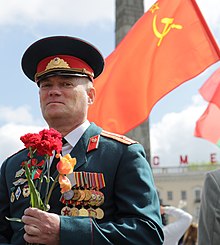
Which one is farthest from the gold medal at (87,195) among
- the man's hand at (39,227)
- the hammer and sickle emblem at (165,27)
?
the hammer and sickle emblem at (165,27)

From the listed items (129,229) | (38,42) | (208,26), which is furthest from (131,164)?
(208,26)

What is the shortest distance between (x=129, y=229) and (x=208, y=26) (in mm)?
3205

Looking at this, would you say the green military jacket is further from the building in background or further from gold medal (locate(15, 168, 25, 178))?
the building in background

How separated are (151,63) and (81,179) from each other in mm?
3028

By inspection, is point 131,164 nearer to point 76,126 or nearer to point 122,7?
point 76,126

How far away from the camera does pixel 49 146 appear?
5.95 ft

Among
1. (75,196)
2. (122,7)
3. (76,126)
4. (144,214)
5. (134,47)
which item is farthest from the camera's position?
(122,7)

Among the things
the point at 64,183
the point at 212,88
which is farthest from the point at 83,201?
the point at 212,88

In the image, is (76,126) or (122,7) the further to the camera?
(122,7)

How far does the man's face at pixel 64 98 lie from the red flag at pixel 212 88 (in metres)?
3.46

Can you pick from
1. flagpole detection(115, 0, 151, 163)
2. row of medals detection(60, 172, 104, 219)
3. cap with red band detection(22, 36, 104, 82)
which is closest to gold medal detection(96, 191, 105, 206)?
row of medals detection(60, 172, 104, 219)

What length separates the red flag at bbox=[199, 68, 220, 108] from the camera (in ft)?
18.1

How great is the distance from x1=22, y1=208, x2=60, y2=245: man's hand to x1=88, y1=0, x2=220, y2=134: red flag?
2.99 meters

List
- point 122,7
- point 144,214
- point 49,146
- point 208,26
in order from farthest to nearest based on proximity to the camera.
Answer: point 122,7 < point 208,26 < point 144,214 < point 49,146
